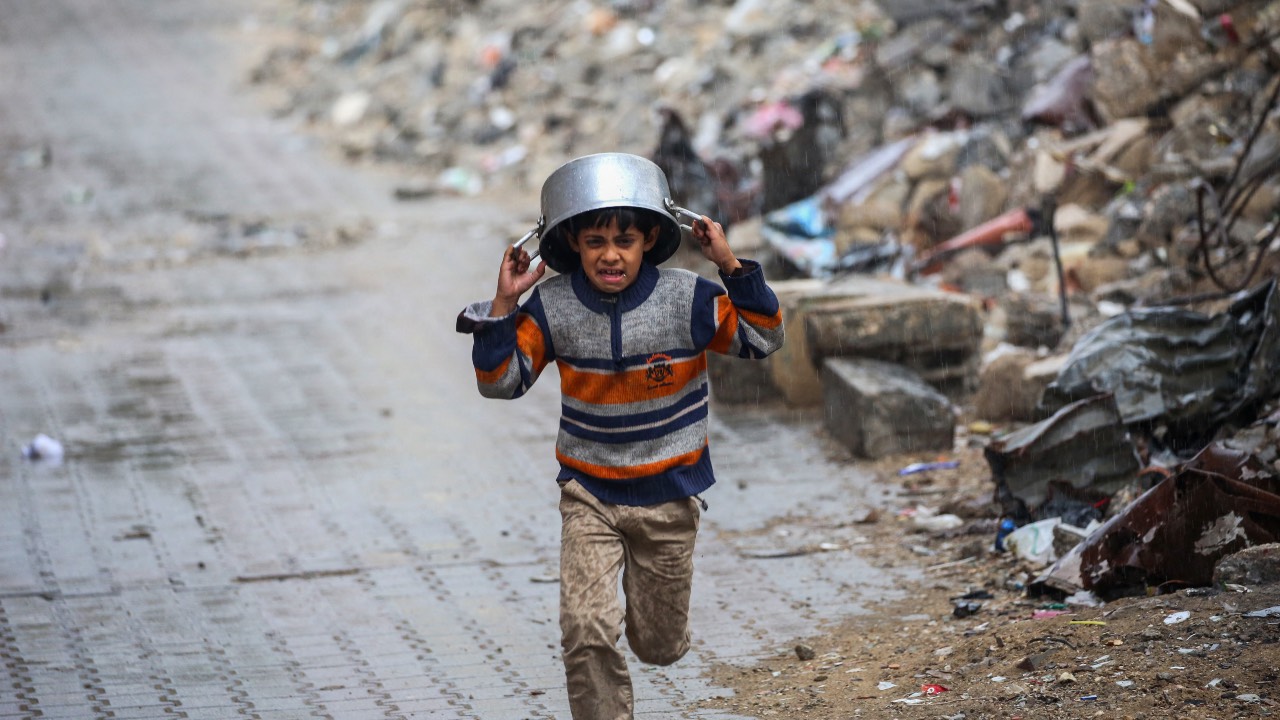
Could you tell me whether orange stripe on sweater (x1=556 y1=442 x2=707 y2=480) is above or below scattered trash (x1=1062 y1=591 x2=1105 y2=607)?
above

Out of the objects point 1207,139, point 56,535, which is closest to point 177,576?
point 56,535

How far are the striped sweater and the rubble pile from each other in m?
1.65

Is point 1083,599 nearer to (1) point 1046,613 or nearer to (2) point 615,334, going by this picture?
(1) point 1046,613

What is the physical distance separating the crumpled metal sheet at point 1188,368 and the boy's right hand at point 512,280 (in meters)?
2.95

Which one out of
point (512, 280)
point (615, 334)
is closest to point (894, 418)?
point (615, 334)

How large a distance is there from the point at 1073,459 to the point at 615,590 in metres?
2.48

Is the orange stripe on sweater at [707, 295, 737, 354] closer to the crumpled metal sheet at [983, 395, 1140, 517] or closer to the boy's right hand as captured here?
the boy's right hand

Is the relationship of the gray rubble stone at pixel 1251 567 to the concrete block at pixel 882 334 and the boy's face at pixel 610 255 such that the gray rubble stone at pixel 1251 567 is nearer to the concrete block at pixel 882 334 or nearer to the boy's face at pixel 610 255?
the boy's face at pixel 610 255

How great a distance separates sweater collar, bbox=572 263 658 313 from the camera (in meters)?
3.44

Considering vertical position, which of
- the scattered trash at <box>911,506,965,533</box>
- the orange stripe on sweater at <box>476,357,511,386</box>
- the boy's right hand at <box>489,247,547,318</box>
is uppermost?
the boy's right hand at <box>489,247,547,318</box>

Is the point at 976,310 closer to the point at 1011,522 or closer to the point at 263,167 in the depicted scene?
the point at 1011,522

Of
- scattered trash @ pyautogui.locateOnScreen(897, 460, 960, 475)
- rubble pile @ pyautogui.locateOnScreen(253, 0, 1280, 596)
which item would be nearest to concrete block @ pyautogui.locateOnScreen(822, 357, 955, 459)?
rubble pile @ pyautogui.locateOnScreen(253, 0, 1280, 596)

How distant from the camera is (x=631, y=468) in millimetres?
3436

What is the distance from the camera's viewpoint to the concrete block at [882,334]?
7.20 m
